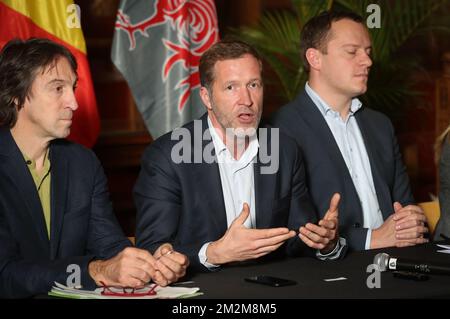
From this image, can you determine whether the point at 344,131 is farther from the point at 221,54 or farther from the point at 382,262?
the point at 382,262

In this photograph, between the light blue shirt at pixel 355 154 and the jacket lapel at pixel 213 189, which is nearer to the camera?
the jacket lapel at pixel 213 189

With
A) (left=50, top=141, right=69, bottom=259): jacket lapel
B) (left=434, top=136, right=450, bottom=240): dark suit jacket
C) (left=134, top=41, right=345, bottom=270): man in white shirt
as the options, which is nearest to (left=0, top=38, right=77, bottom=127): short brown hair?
(left=50, top=141, right=69, bottom=259): jacket lapel

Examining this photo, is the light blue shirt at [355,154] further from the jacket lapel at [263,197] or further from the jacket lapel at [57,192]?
the jacket lapel at [57,192]

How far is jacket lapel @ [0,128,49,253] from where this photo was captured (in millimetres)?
2947

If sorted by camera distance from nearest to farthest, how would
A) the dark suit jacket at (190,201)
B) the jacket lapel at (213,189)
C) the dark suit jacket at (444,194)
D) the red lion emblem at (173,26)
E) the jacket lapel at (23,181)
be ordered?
the jacket lapel at (23,181)
the dark suit jacket at (190,201)
the jacket lapel at (213,189)
the dark suit jacket at (444,194)
the red lion emblem at (173,26)

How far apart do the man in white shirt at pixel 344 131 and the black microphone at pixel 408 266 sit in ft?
3.33

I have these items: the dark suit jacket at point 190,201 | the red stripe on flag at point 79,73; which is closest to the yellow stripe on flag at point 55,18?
the red stripe on flag at point 79,73

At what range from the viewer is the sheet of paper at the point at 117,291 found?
239 cm

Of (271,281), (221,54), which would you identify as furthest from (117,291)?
(221,54)

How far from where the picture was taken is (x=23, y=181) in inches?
116

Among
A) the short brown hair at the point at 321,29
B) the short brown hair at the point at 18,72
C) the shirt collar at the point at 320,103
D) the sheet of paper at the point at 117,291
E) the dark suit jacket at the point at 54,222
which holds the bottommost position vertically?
the sheet of paper at the point at 117,291

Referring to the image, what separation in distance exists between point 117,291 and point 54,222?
67cm

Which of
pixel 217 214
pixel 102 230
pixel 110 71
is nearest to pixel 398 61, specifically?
pixel 217 214
